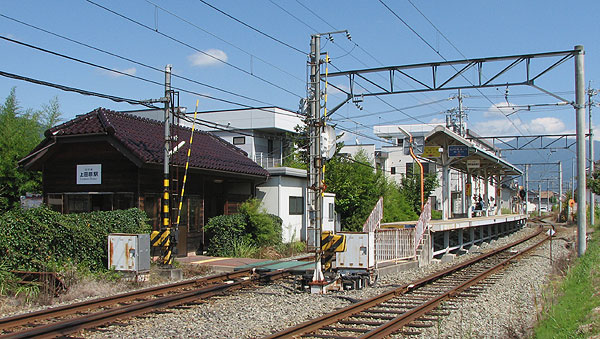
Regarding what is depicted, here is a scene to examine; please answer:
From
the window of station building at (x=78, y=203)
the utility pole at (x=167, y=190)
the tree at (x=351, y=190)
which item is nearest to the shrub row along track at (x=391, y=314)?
the utility pole at (x=167, y=190)

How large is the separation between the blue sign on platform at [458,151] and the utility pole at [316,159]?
15.7 meters

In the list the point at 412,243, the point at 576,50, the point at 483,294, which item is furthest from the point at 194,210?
the point at 576,50

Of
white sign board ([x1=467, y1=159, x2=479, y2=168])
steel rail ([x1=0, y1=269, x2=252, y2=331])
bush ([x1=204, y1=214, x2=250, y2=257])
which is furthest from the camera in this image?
white sign board ([x1=467, y1=159, x2=479, y2=168])

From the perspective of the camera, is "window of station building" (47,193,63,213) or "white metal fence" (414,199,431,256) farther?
"window of station building" (47,193,63,213)

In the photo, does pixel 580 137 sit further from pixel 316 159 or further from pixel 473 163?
pixel 473 163

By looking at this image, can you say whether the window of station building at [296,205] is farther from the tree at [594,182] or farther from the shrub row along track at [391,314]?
the tree at [594,182]

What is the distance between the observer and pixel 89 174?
18.6 m

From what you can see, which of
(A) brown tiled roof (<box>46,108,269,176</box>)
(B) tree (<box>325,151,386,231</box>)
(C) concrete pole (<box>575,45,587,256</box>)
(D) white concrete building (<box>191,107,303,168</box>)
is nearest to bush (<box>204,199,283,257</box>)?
(A) brown tiled roof (<box>46,108,269,176</box>)

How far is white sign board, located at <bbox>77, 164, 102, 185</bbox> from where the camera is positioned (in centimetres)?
1848

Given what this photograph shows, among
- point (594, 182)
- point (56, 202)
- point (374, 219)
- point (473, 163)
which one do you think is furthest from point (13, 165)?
point (594, 182)

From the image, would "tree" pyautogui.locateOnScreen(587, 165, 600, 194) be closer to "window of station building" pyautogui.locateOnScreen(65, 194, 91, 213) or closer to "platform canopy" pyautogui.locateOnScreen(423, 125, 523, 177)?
"platform canopy" pyautogui.locateOnScreen(423, 125, 523, 177)

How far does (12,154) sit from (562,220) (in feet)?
188

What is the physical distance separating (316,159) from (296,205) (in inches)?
465

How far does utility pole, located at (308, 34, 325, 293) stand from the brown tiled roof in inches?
210
